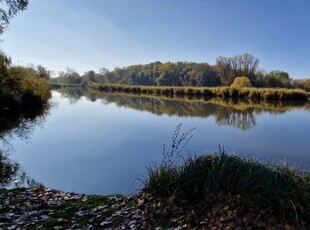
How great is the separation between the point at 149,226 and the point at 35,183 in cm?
545

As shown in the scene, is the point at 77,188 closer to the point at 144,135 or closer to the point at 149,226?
the point at 149,226

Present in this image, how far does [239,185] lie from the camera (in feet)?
17.7

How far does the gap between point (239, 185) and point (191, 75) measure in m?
96.9

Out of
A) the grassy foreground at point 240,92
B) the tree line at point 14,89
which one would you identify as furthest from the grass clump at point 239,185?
the grassy foreground at point 240,92

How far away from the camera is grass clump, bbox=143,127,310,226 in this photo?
500cm

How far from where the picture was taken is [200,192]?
576 centimetres

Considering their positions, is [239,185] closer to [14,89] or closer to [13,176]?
[13,176]

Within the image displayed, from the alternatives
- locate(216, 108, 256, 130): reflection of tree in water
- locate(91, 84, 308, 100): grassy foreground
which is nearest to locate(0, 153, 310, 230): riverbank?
locate(216, 108, 256, 130): reflection of tree in water

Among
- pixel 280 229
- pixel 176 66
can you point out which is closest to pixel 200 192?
pixel 280 229

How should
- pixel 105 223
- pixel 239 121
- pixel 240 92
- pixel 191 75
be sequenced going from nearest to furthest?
pixel 105 223 → pixel 239 121 → pixel 240 92 → pixel 191 75

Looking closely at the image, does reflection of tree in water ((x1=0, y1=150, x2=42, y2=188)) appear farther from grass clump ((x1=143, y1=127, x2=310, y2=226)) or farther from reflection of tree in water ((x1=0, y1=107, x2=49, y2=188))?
grass clump ((x1=143, y1=127, x2=310, y2=226))

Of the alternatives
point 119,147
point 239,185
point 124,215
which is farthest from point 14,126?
point 239,185

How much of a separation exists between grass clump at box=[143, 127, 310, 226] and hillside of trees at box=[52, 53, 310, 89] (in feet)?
227

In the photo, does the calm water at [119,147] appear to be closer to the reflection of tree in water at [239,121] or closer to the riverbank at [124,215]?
the reflection of tree in water at [239,121]
